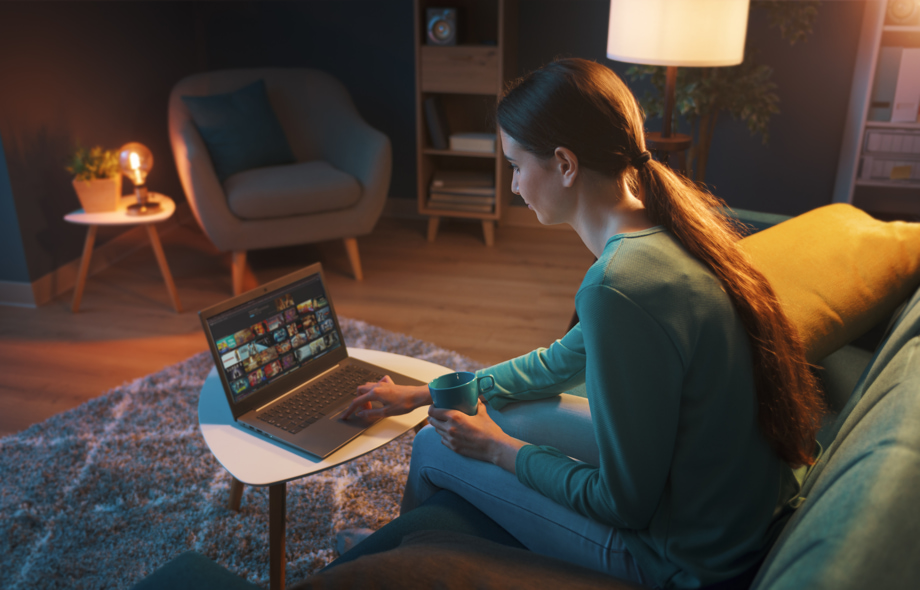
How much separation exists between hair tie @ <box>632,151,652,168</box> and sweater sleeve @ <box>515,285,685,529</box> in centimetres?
24

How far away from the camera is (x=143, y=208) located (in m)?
2.86

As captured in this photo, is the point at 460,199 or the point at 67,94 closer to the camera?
the point at 67,94

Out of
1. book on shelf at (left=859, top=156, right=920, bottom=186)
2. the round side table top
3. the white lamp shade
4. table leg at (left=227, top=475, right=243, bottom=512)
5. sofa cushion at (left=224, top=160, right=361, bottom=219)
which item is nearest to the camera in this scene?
table leg at (left=227, top=475, right=243, bottom=512)

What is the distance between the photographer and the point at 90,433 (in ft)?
6.72

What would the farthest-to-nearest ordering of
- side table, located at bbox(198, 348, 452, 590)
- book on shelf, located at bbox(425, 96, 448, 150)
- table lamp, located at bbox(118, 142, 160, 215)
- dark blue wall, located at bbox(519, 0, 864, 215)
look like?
book on shelf, located at bbox(425, 96, 448, 150), dark blue wall, located at bbox(519, 0, 864, 215), table lamp, located at bbox(118, 142, 160, 215), side table, located at bbox(198, 348, 452, 590)

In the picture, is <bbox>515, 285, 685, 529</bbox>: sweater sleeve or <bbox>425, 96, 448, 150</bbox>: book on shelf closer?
<bbox>515, 285, 685, 529</bbox>: sweater sleeve

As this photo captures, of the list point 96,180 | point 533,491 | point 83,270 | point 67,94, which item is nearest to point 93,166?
point 96,180

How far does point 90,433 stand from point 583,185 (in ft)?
5.76

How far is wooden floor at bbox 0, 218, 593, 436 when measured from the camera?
2.46 meters

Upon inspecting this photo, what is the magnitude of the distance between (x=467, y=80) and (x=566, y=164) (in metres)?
2.66

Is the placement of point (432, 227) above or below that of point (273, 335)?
below

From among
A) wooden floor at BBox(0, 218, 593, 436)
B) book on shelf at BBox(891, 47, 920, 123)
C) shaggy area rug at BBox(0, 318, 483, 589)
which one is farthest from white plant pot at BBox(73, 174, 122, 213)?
book on shelf at BBox(891, 47, 920, 123)

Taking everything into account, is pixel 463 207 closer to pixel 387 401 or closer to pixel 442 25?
pixel 442 25

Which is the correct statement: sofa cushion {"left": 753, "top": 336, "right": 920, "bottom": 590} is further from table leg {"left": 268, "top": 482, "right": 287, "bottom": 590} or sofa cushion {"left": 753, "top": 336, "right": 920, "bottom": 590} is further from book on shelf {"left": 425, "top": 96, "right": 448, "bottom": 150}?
book on shelf {"left": 425, "top": 96, "right": 448, "bottom": 150}
